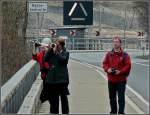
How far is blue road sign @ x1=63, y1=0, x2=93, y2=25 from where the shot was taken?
40.5 feet

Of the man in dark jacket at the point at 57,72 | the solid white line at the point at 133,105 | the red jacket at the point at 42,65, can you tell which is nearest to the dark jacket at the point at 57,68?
the man in dark jacket at the point at 57,72

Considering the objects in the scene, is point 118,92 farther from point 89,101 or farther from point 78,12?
point 89,101

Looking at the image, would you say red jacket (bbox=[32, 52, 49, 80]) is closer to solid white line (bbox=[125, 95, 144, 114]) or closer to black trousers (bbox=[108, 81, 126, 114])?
black trousers (bbox=[108, 81, 126, 114])

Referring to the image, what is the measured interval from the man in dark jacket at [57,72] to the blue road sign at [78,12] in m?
0.45

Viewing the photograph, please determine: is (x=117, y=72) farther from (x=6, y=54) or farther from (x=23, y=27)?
(x=23, y=27)

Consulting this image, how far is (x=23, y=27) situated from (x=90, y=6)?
612 inches

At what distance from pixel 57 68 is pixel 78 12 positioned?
3.82 feet

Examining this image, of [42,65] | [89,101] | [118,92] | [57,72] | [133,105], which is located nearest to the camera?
[57,72]

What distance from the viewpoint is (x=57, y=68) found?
1267 cm

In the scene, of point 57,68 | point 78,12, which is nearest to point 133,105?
point 57,68

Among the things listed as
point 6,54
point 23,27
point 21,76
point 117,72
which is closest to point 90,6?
point 117,72

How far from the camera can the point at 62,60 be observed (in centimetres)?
1255

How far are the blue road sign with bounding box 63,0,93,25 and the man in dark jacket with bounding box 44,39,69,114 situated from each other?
1.48 feet

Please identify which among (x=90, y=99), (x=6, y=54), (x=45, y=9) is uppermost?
(x=45, y=9)
